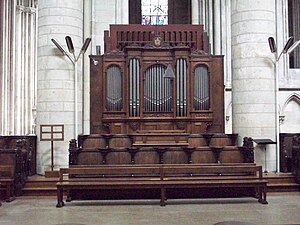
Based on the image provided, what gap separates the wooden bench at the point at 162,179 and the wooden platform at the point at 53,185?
1.06 m

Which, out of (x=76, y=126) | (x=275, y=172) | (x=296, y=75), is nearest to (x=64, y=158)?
(x=76, y=126)

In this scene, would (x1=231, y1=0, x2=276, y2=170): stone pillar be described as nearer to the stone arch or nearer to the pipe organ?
the pipe organ

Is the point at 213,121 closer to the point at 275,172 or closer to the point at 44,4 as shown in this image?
the point at 275,172

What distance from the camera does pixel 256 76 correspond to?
38.4ft

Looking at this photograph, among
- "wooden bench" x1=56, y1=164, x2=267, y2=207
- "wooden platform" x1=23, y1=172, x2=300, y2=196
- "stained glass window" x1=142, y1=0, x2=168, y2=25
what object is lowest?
"wooden platform" x1=23, y1=172, x2=300, y2=196

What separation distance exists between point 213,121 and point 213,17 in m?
7.10

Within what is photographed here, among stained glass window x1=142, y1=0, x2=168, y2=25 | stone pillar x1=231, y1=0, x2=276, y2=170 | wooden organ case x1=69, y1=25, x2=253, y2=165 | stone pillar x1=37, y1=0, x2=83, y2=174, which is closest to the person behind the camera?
stone pillar x1=231, y1=0, x2=276, y2=170

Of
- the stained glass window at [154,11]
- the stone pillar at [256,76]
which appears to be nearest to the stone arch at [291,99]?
the stone pillar at [256,76]

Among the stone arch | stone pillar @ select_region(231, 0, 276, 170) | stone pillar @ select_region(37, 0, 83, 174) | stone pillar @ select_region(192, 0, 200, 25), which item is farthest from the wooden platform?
stone pillar @ select_region(192, 0, 200, 25)

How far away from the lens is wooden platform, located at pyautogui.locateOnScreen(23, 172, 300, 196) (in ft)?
32.5

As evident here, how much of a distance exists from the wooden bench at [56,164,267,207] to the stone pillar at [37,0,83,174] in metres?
3.05

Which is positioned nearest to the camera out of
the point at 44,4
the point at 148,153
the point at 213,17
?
the point at 148,153

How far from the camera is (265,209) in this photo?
7.92 metres

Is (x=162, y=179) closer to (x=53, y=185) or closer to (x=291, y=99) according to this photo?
(x=53, y=185)
